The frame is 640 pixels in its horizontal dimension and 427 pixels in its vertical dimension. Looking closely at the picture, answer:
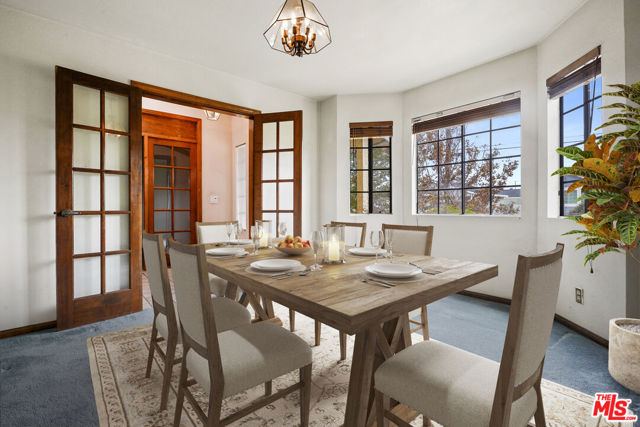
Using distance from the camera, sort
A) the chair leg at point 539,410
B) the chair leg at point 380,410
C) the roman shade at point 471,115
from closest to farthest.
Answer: the chair leg at point 539,410, the chair leg at point 380,410, the roman shade at point 471,115

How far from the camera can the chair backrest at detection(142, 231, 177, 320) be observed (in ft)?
4.69

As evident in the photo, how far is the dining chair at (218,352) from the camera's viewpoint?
1.08m

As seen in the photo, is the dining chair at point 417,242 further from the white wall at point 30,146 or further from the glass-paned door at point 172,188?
the glass-paned door at point 172,188

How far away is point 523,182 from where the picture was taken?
3166 mm

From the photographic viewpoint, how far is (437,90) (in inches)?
154

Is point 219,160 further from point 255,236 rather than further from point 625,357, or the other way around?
point 625,357

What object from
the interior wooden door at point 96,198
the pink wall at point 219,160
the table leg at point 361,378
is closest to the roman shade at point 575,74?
the table leg at point 361,378

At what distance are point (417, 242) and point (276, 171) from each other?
2.35m

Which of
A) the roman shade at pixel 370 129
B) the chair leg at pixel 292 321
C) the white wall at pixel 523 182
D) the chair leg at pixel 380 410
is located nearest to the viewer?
the chair leg at pixel 380 410

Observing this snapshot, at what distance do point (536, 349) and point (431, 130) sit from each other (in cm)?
350

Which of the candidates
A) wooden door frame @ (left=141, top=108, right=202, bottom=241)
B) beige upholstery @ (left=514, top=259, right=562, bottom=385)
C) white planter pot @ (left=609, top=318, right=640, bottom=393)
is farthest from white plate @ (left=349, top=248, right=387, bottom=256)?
wooden door frame @ (left=141, top=108, right=202, bottom=241)

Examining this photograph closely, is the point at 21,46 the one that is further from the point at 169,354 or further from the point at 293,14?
the point at 169,354

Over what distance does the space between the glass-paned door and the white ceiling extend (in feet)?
7.14

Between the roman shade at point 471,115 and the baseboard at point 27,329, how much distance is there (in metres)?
4.48
